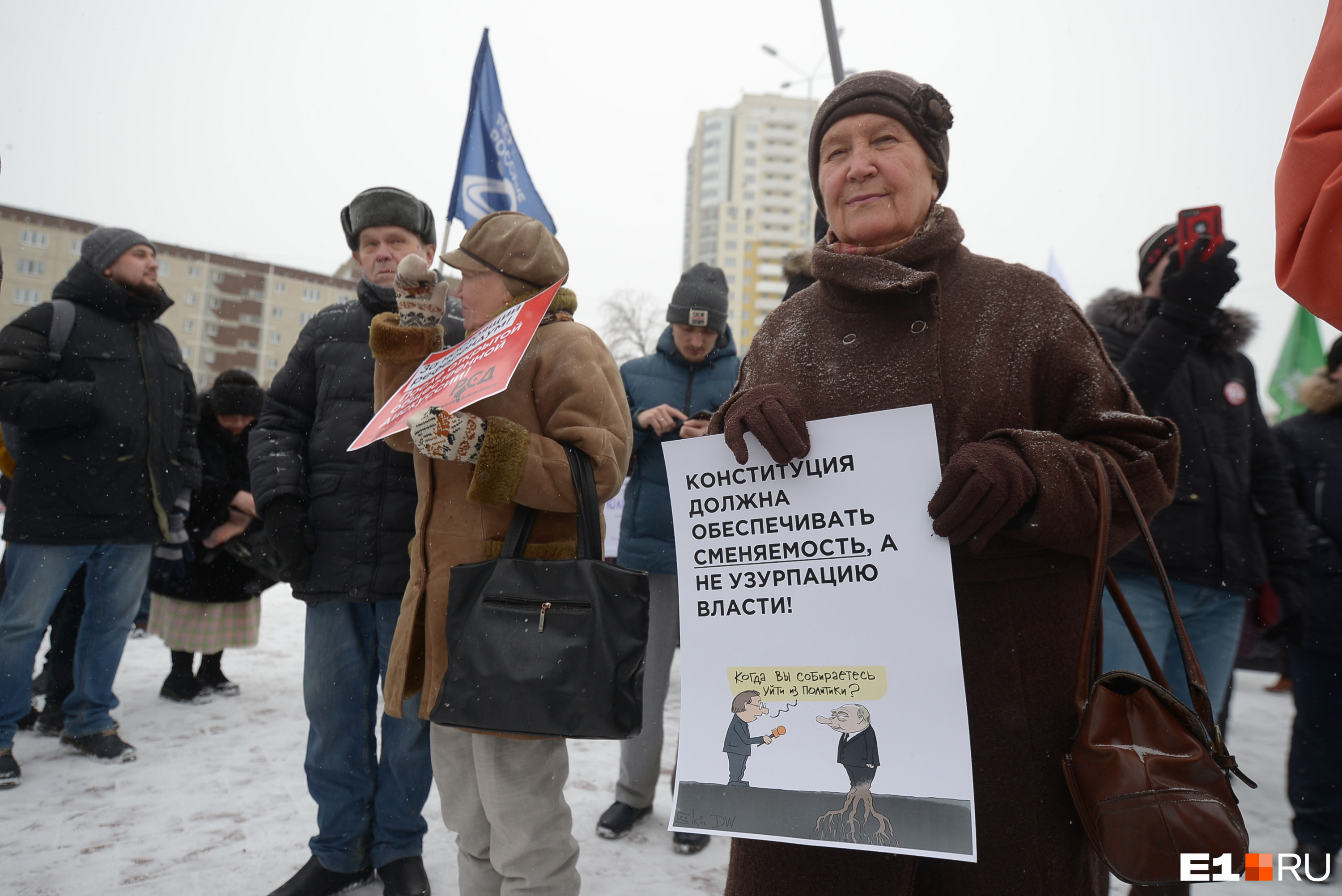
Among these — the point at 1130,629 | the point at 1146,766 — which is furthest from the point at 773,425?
the point at 1146,766

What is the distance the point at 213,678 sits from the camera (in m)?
5.07

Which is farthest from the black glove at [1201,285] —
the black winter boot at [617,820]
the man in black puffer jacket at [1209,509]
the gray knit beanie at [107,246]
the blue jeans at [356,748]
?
the gray knit beanie at [107,246]

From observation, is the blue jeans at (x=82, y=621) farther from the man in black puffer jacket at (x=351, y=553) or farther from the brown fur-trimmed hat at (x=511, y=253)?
the brown fur-trimmed hat at (x=511, y=253)

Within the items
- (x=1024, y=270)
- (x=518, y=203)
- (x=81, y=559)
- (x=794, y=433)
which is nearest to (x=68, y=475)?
(x=81, y=559)

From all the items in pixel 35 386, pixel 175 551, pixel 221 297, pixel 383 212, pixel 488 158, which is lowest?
pixel 175 551

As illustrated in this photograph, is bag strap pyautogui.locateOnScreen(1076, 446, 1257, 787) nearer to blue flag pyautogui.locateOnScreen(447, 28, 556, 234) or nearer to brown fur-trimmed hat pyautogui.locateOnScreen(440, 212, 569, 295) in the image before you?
brown fur-trimmed hat pyautogui.locateOnScreen(440, 212, 569, 295)

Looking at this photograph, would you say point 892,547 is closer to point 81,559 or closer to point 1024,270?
point 1024,270

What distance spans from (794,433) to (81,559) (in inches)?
156

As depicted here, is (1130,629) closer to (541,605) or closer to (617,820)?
(541,605)

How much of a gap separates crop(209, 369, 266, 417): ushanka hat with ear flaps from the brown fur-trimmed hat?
366 cm

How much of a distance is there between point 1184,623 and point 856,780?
2.26 metres

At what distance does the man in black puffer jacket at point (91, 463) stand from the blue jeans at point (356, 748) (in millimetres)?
1918

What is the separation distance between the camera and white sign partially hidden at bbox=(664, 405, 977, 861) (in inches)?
45.2

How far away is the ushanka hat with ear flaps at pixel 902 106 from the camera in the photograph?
1.46m
